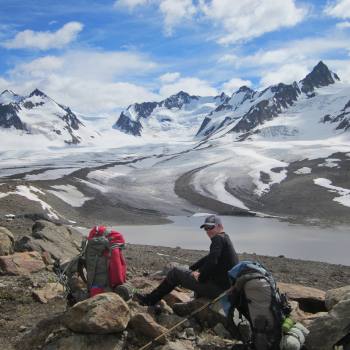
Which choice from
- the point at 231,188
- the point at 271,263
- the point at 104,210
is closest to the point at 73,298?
the point at 271,263

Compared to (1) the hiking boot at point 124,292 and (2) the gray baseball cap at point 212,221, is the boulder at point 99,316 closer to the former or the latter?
(1) the hiking boot at point 124,292

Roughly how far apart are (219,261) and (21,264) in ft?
22.5

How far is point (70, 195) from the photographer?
74.2m

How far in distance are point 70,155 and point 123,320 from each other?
194m

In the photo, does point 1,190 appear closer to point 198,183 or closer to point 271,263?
point 271,263

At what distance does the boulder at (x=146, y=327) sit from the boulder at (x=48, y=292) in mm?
3522

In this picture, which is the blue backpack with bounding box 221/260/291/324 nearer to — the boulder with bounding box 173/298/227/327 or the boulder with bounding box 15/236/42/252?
the boulder with bounding box 173/298/227/327

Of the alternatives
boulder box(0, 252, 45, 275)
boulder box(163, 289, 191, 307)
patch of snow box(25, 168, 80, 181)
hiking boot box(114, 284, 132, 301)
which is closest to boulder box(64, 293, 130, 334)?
hiking boot box(114, 284, 132, 301)

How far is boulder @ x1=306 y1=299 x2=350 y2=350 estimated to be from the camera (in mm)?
7863

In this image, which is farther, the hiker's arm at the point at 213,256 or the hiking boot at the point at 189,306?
the hiking boot at the point at 189,306

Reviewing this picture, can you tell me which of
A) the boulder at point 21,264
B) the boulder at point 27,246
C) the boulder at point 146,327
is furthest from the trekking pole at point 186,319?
the boulder at point 27,246

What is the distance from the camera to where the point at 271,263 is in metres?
29.5

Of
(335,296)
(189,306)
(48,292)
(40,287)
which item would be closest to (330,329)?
(335,296)

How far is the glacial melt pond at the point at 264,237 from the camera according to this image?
42.2 m
